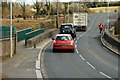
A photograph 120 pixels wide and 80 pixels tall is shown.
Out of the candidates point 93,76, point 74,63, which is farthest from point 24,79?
point 74,63

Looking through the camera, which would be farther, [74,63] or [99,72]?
[74,63]

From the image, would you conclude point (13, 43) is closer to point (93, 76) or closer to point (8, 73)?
point (8, 73)

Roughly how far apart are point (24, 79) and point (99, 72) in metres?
4.53

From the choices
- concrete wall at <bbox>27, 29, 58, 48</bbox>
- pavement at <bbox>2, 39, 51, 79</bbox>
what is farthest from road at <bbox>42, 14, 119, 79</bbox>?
concrete wall at <bbox>27, 29, 58, 48</bbox>

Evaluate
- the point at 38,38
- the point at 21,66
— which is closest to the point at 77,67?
the point at 21,66

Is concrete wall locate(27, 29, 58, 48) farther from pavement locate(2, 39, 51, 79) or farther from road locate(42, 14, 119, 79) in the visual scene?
pavement locate(2, 39, 51, 79)

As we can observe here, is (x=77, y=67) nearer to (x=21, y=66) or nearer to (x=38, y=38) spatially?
(x=21, y=66)

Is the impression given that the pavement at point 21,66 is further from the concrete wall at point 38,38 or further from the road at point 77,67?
the concrete wall at point 38,38

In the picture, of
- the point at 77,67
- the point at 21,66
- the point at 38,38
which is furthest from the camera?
the point at 38,38

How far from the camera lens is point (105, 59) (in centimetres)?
1906

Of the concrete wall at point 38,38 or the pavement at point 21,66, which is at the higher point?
the concrete wall at point 38,38

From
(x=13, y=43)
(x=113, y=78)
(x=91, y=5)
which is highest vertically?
(x=91, y=5)

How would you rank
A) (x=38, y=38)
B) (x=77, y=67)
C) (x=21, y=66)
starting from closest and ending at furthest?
(x=21, y=66) < (x=77, y=67) < (x=38, y=38)

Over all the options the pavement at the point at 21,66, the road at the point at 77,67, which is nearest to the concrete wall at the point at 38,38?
the road at the point at 77,67
